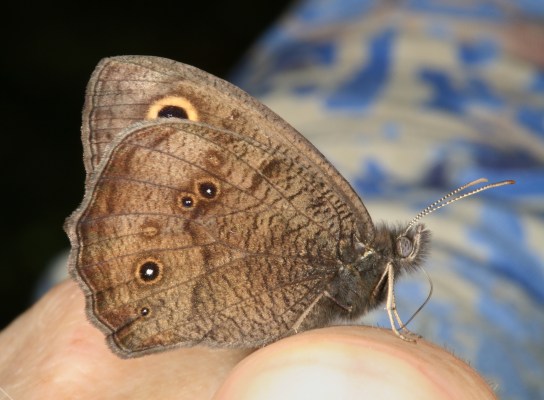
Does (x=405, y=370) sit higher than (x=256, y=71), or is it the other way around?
(x=256, y=71)

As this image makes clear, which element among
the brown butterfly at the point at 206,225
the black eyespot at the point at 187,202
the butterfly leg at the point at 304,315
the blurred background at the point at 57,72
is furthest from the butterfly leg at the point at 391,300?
the blurred background at the point at 57,72

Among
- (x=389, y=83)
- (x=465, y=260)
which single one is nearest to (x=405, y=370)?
(x=465, y=260)

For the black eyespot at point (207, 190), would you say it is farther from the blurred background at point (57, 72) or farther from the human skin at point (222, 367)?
the blurred background at point (57, 72)

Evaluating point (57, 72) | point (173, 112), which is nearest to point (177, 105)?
point (173, 112)

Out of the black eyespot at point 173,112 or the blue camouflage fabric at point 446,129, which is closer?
the black eyespot at point 173,112

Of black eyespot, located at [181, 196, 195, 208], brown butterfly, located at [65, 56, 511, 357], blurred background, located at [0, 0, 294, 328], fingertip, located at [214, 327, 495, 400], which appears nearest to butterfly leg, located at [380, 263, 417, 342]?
brown butterfly, located at [65, 56, 511, 357]

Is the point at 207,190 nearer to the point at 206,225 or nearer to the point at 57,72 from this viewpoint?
the point at 206,225

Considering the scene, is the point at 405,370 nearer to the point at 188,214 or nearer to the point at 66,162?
the point at 188,214
